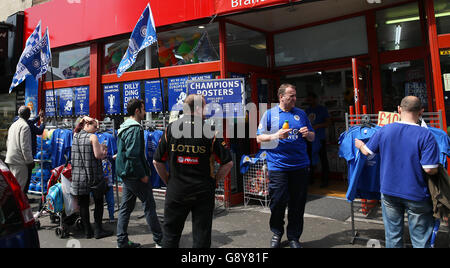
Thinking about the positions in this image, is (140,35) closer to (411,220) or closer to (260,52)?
(260,52)

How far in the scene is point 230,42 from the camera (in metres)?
6.84

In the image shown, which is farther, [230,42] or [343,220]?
[230,42]

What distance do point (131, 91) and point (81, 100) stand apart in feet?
5.70

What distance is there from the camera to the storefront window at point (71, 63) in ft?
28.8

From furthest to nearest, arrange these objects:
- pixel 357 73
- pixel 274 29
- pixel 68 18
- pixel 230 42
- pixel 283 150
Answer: pixel 68 18 → pixel 274 29 → pixel 230 42 → pixel 357 73 → pixel 283 150

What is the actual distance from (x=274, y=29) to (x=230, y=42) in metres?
1.33

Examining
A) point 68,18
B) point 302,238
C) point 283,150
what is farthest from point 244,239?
point 68,18

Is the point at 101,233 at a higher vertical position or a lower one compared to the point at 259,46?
lower

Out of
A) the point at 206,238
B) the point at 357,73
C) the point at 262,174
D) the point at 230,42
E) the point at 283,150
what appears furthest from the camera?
the point at 230,42

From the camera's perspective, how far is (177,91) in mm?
7148

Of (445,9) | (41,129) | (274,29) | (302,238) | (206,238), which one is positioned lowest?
(302,238)

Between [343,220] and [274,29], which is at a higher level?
[274,29]

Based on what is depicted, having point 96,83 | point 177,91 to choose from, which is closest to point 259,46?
point 177,91

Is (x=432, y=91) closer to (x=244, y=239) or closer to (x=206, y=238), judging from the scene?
(x=244, y=239)
